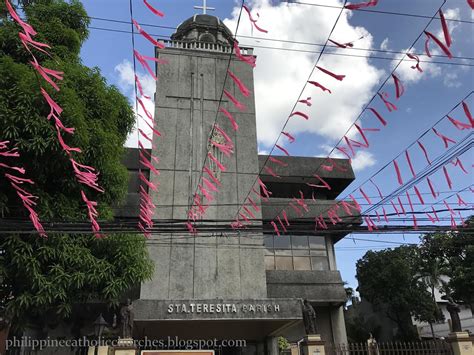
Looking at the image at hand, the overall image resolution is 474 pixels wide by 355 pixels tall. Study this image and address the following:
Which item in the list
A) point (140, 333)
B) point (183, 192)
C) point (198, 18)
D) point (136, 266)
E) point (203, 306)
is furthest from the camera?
point (198, 18)

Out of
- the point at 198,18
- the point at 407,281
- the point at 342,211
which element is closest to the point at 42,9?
the point at 198,18

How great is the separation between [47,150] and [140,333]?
9.42 m

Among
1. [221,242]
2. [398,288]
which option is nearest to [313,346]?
[221,242]

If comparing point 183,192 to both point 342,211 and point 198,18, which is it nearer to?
point 342,211

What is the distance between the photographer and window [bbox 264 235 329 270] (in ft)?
62.3

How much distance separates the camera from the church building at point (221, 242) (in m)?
14.0

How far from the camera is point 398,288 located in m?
27.3

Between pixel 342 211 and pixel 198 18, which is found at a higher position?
pixel 198 18

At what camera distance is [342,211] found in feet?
65.7

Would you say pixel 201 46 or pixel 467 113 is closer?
pixel 467 113

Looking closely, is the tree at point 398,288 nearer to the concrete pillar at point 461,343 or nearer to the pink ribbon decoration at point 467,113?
the concrete pillar at point 461,343

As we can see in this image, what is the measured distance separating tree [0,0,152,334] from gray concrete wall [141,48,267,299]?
3906mm

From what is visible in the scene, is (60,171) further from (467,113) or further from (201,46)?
(201,46)

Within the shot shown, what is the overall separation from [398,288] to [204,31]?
67.2 feet
